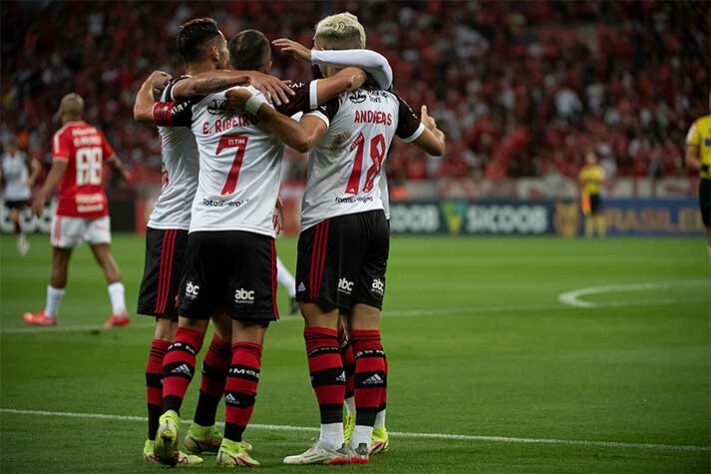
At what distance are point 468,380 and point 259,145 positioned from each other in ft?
13.8

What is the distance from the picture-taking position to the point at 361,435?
718 centimetres

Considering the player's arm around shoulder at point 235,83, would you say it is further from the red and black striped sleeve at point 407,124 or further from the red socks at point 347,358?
the red socks at point 347,358

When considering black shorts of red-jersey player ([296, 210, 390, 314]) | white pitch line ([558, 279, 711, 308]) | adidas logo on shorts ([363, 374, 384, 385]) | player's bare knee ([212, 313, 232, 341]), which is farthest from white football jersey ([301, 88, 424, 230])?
white pitch line ([558, 279, 711, 308])

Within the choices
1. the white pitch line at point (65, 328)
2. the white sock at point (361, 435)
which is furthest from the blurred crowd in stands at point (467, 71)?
the white sock at point (361, 435)

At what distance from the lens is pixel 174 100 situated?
277 inches

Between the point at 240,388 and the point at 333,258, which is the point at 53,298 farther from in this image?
Result: the point at 240,388

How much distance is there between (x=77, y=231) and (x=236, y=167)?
26.9 ft

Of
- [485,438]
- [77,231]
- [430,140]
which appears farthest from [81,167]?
[485,438]

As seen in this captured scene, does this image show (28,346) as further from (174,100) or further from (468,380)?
(174,100)

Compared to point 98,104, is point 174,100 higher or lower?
lower

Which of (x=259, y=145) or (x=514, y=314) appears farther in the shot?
(x=514, y=314)

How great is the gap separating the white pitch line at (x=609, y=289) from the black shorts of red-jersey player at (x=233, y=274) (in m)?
10.3

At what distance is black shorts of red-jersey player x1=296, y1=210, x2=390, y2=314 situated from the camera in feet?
23.5

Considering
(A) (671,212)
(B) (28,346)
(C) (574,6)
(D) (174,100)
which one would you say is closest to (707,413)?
(D) (174,100)
